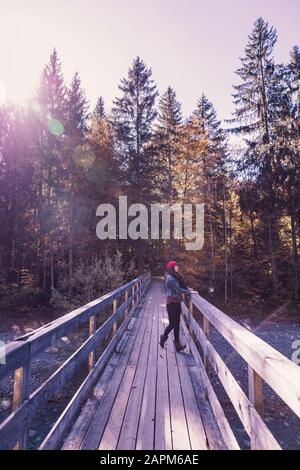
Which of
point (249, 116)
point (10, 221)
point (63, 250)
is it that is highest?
point (249, 116)

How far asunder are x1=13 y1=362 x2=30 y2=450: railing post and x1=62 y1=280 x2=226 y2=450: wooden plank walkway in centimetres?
92

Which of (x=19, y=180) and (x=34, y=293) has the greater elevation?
(x=19, y=180)

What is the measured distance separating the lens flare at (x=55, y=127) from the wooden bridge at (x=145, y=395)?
20.7 metres

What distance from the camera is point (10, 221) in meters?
20.9

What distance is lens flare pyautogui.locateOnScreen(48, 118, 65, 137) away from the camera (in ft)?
73.4

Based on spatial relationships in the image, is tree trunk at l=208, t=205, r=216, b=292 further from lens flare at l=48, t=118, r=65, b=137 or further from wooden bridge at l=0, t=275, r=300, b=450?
wooden bridge at l=0, t=275, r=300, b=450

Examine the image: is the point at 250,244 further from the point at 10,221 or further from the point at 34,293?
the point at 10,221

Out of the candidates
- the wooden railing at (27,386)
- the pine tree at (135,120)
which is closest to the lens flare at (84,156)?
the pine tree at (135,120)

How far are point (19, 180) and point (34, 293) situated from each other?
327 inches

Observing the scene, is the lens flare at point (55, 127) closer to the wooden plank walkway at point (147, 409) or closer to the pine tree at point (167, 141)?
the pine tree at point (167, 141)

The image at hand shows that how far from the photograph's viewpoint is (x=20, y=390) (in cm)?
186

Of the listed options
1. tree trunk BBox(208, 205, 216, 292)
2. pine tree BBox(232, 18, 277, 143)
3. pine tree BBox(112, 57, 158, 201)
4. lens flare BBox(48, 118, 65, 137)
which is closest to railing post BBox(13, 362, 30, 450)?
tree trunk BBox(208, 205, 216, 292)

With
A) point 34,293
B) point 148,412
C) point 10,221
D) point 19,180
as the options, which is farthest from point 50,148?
point 148,412

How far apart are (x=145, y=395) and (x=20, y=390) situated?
96.0 inches
